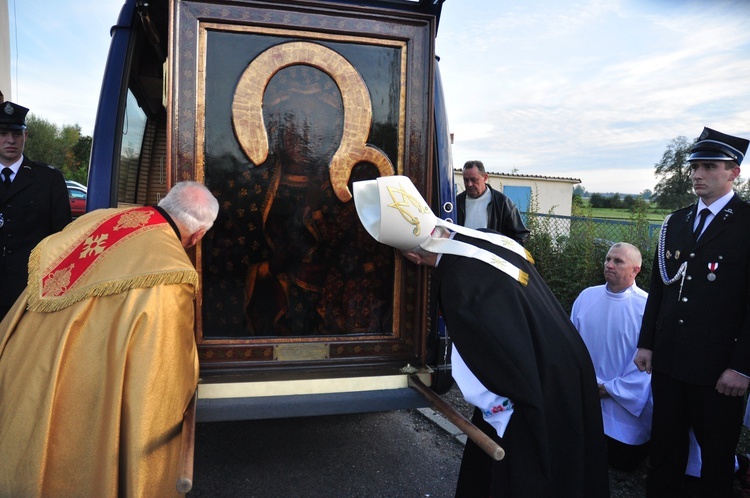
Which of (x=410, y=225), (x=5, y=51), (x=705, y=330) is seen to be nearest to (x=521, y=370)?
(x=410, y=225)

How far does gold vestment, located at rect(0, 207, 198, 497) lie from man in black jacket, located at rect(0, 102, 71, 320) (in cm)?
181

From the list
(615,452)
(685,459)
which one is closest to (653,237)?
(615,452)

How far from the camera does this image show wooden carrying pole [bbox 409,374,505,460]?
1.98 metres

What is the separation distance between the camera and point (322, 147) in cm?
331

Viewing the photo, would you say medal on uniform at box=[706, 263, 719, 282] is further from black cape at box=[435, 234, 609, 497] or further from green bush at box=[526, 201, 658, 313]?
green bush at box=[526, 201, 658, 313]

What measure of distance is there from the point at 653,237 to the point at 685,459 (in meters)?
3.62

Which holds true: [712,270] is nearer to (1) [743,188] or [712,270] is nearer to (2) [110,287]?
(2) [110,287]

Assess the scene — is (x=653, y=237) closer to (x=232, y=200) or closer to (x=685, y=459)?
(x=685, y=459)

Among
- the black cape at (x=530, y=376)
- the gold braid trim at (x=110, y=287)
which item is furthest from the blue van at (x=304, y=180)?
the black cape at (x=530, y=376)

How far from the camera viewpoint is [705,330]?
291 cm

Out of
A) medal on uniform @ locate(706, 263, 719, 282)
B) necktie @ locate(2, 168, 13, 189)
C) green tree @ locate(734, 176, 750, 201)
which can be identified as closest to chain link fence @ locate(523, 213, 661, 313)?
green tree @ locate(734, 176, 750, 201)

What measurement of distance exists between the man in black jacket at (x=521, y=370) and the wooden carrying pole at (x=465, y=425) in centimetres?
13

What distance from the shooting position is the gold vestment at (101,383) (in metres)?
2.10

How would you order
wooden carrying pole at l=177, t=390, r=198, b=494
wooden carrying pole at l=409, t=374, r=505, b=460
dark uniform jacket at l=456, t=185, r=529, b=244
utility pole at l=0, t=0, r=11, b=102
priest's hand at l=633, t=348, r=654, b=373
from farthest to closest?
utility pole at l=0, t=0, r=11, b=102 → dark uniform jacket at l=456, t=185, r=529, b=244 → priest's hand at l=633, t=348, r=654, b=373 → wooden carrying pole at l=409, t=374, r=505, b=460 → wooden carrying pole at l=177, t=390, r=198, b=494
